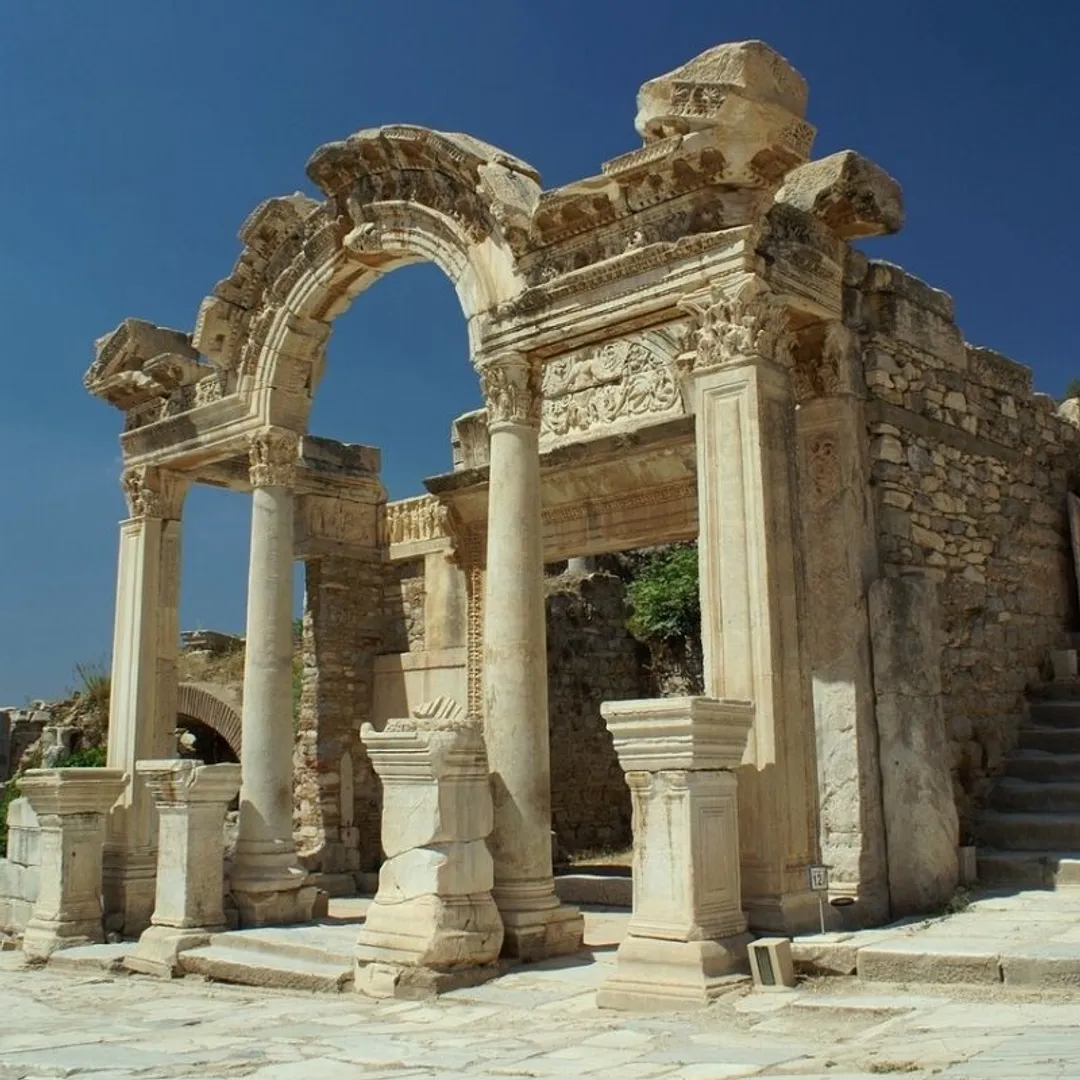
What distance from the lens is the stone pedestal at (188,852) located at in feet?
34.1

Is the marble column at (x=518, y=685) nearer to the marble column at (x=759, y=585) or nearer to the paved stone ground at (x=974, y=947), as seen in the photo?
the marble column at (x=759, y=585)

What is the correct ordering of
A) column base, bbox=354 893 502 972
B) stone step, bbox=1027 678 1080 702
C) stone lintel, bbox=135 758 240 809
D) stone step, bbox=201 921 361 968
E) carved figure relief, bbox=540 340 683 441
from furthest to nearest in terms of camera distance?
1. carved figure relief, bbox=540 340 683 441
2. stone step, bbox=1027 678 1080 702
3. stone lintel, bbox=135 758 240 809
4. stone step, bbox=201 921 361 968
5. column base, bbox=354 893 502 972

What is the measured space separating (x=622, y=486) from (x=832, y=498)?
4.35 meters

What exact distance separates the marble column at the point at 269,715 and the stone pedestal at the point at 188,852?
37 cm

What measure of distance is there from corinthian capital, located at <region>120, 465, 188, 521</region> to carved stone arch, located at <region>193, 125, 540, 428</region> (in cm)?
148

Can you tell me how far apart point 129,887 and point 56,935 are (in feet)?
2.79

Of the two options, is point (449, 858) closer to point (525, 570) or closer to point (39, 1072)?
point (525, 570)

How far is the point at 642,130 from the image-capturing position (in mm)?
8688

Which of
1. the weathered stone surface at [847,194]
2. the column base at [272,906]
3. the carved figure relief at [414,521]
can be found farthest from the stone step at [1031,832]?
the carved figure relief at [414,521]

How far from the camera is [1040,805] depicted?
32.1 feet

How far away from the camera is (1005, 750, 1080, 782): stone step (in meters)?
10.0

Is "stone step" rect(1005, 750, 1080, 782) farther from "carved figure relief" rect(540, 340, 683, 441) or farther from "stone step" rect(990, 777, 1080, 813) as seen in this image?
"carved figure relief" rect(540, 340, 683, 441)

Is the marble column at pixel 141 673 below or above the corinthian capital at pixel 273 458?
below

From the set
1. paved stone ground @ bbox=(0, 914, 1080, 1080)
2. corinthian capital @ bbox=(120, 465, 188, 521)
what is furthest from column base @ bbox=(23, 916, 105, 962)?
corinthian capital @ bbox=(120, 465, 188, 521)
